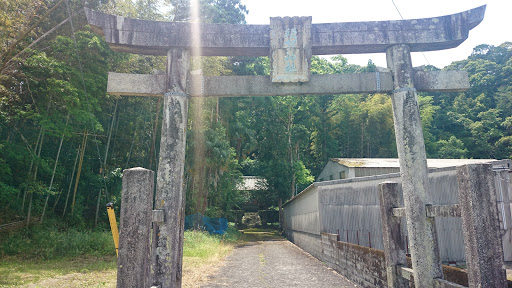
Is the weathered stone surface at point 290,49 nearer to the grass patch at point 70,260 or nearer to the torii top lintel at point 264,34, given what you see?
the torii top lintel at point 264,34

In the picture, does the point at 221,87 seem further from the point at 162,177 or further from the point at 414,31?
the point at 414,31

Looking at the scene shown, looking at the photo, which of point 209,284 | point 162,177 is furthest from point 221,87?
point 209,284

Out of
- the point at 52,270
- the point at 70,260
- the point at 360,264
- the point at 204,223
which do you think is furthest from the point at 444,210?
the point at 204,223

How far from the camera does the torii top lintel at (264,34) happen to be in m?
6.20

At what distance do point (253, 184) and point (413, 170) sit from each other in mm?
30894

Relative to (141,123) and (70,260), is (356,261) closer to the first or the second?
(70,260)

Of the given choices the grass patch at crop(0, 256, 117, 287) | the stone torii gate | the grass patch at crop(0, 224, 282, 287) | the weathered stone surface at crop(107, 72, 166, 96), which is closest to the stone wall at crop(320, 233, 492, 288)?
the stone torii gate

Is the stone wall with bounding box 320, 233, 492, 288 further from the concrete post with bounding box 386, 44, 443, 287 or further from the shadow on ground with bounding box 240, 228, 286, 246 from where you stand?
the shadow on ground with bounding box 240, 228, 286, 246

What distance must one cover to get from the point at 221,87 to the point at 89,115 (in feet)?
24.9

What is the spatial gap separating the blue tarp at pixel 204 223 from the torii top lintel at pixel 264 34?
47.5 ft

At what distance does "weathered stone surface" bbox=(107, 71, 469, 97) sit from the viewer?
627 cm

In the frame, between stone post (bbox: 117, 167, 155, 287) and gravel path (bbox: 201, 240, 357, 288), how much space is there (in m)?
5.44

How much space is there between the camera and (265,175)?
31.8m

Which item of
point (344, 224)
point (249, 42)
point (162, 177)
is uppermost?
point (249, 42)
